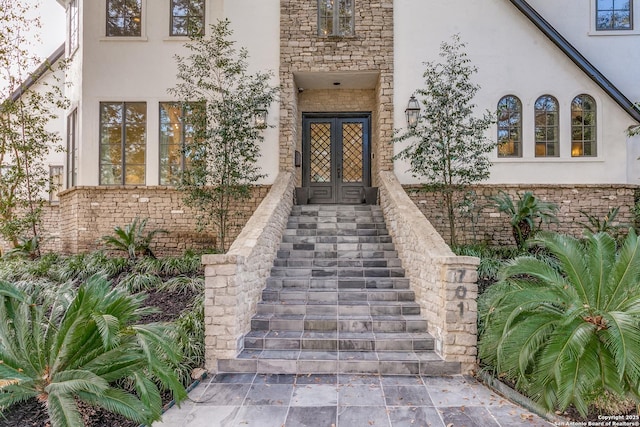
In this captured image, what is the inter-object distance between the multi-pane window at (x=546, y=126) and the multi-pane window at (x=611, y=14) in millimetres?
2473

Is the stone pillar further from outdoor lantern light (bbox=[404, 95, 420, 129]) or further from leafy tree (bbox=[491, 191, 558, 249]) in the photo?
outdoor lantern light (bbox=[404, 95, 420, 129])

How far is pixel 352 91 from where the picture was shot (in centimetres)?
930

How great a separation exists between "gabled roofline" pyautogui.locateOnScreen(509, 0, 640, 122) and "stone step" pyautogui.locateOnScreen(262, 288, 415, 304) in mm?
6716

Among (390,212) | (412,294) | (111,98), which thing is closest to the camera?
(412,294)

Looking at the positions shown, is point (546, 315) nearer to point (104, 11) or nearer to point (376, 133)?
point (376, 133)

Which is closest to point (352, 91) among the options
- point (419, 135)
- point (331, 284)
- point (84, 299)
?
point (419, 135)

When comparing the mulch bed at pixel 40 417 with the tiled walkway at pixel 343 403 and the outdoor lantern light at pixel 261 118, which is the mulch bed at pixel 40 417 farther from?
the outdoor lantern light at pixel 261 118

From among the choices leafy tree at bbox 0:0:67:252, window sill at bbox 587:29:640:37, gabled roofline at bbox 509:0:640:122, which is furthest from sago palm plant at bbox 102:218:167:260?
window sill at bbox 587:29:640:37

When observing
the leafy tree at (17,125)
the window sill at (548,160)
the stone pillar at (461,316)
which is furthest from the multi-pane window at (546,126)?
the leafy tree at (17,125)

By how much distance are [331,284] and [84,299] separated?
3.50 metres

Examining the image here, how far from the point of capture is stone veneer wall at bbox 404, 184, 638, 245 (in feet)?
26.5

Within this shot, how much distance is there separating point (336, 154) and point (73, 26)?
25.7ft

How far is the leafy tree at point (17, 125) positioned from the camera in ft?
26.5

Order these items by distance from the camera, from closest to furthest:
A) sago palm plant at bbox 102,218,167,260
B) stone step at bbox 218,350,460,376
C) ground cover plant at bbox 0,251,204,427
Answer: ground cover plant at bbox 0,251,204,427, stone step at bbox 218,350,460,376, sago palm plant at bbox 102,218,167,260
